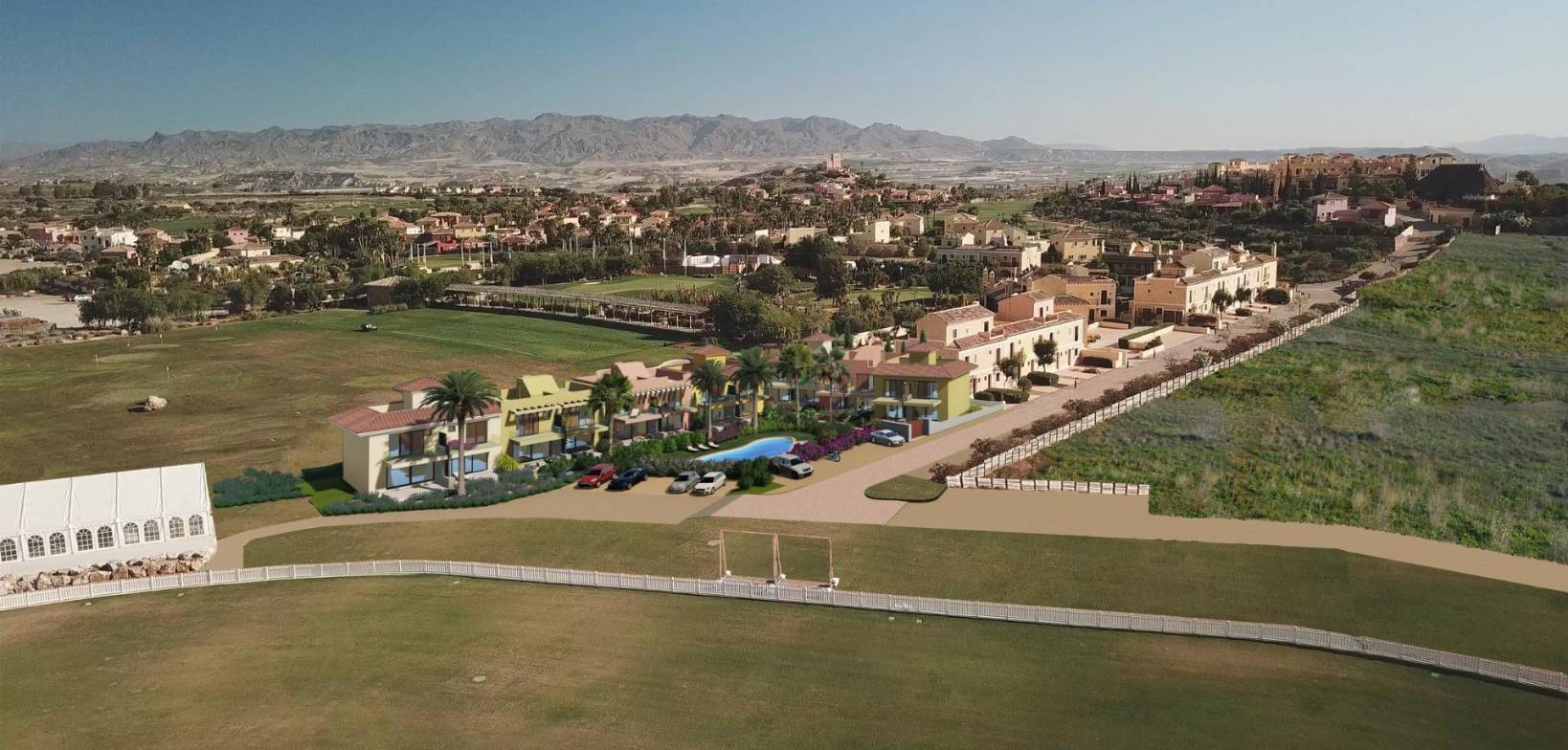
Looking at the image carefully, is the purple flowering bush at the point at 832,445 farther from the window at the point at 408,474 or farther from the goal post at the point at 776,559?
the window at the point at 408,474

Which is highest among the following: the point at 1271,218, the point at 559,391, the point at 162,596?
the point at 1271,218

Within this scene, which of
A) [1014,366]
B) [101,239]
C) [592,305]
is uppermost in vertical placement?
[101,239]

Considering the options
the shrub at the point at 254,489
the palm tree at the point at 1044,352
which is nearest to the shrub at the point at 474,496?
the shrub at the point at 254,489

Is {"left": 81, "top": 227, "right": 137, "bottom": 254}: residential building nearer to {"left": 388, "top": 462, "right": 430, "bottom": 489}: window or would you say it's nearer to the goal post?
{"left": 388, "top": 462, "right": 430, "bottom": 489}: window

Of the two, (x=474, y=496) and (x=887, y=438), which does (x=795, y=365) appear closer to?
(x=887, y=438)

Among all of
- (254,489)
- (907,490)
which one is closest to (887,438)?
(907,490)

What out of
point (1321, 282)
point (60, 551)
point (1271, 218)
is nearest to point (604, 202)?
point (1271, 218)

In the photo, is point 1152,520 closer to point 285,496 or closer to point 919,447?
point 919,447
